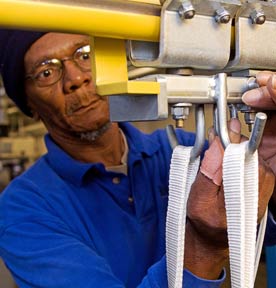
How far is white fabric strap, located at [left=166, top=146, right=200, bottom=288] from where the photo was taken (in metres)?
0.34

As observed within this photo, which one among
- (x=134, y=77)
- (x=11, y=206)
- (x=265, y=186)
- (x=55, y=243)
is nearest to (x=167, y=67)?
(x=134, y=77)

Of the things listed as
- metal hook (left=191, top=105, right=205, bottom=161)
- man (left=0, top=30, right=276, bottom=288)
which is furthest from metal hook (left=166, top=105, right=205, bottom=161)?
man (left=0, top=30, right=276, bottom=288)

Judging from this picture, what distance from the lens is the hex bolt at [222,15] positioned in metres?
0.32

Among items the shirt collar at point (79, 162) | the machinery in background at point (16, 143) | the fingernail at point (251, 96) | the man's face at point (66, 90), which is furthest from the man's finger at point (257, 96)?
the machinery in background at point (16, 143)

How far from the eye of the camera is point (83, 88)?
84 centimetres

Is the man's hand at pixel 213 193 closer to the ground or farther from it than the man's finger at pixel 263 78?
closer to the ground

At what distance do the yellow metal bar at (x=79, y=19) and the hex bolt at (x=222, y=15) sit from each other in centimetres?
5

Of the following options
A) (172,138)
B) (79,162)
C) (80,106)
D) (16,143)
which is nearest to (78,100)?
(80,106)

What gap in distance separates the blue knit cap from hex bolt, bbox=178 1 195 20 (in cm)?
54

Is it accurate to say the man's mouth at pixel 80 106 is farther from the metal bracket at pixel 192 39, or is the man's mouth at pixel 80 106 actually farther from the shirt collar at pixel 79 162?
the metal bracket at pixel 192 39

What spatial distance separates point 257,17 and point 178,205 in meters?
0.16

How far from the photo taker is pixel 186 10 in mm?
302

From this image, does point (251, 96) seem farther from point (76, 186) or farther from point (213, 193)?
point (76, 186)

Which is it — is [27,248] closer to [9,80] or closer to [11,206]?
[11,206]
